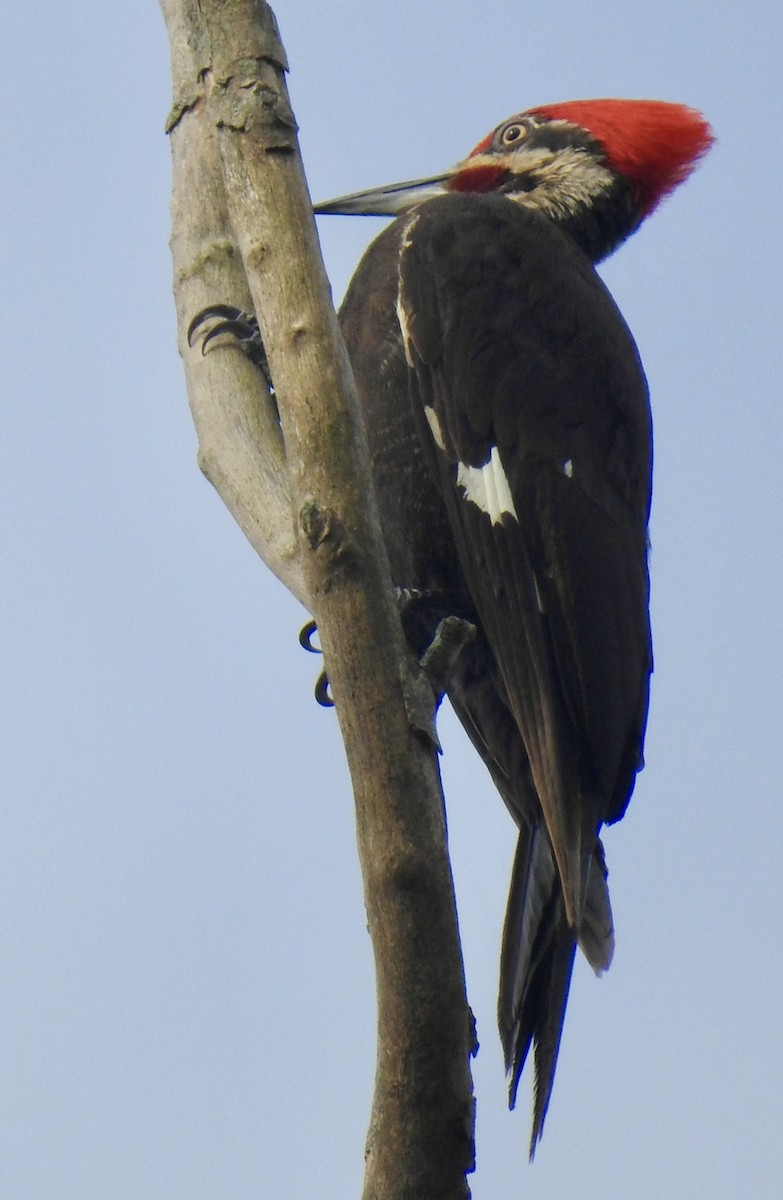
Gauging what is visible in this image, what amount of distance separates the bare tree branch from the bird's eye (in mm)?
1800

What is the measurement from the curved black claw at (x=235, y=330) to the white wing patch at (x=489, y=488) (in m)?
0.46

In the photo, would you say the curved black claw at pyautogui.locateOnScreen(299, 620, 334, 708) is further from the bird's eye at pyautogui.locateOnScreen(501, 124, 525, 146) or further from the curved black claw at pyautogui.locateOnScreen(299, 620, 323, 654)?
the bird's eye at pyautogui.locateOnScreen(501, 124, 525, 146)

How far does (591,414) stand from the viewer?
3.20 meters

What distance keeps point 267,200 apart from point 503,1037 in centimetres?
153

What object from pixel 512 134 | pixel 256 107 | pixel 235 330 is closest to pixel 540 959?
pixel 235 330

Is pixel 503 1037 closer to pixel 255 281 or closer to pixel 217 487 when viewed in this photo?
pixel 217 487

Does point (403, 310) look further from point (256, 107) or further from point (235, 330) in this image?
point (256, 107)

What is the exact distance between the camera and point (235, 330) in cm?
272

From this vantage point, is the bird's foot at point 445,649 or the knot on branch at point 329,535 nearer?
the knot on branch at point 329,535

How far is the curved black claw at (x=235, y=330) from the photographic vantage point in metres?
2.69

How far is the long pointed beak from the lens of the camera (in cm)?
371

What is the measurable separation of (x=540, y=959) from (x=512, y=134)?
2.46 meters

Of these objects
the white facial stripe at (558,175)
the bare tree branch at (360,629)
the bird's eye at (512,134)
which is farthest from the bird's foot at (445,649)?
the bird's eye at (512,134)

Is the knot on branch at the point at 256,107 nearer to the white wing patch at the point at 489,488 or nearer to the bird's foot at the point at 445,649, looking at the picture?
the bird's foot at the point at 445,649
